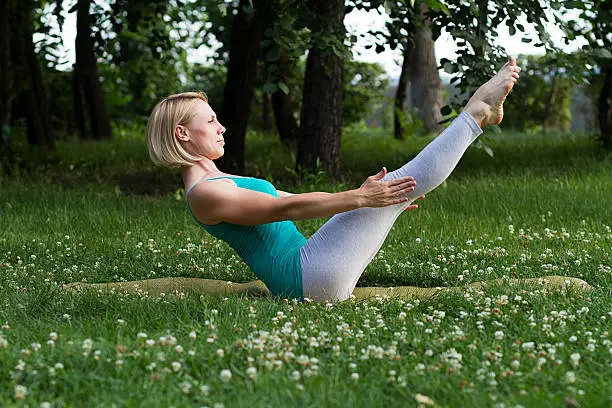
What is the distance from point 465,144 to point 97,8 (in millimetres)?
8084

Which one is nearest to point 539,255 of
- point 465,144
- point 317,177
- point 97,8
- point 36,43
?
point 465,144

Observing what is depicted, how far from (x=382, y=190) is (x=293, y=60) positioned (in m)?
4.51

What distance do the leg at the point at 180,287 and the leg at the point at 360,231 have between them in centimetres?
50

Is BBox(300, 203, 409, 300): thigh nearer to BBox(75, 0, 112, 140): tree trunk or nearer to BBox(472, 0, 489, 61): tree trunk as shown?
BBox(472, 0, 489, 61): tree trunk

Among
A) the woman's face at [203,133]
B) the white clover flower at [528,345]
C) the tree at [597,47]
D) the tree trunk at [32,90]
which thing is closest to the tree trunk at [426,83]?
the tree at [597,47]

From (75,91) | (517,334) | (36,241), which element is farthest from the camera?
(75,91)

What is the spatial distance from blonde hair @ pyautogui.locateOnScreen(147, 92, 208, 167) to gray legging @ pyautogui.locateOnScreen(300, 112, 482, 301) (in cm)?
84

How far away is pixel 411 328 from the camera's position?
3.69 m

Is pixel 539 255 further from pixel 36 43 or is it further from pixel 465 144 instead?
pixel 36 43

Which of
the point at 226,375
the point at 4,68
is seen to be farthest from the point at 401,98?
the point at 226,375

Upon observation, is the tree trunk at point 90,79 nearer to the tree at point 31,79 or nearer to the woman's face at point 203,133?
the tree at point 31,79

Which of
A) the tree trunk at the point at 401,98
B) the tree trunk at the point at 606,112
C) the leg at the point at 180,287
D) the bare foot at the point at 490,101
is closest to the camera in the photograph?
the bare foot at the point at 490,101

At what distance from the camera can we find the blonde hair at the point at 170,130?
4352mm

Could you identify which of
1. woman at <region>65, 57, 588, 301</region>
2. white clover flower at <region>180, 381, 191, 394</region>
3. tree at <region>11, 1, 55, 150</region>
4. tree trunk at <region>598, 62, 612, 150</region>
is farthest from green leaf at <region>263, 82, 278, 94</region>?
tree at <region>11, 1, 55, 150</region>
